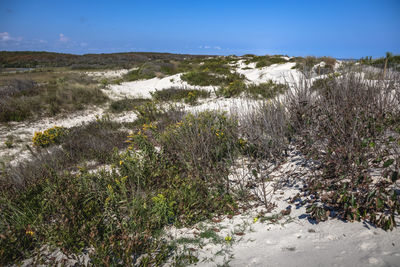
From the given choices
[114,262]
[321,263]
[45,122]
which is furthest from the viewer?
[45,122]

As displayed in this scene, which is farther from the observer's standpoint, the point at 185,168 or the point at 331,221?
the point at 185,168

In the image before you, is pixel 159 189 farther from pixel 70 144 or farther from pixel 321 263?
pixel 70 144

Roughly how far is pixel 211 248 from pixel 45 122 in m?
9.39

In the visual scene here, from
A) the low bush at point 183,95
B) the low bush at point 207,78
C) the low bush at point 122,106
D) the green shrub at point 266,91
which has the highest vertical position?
the low bush at point 207,78

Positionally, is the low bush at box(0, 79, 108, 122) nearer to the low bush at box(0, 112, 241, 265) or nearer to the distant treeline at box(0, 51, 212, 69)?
the low bush at box(0, 112, 241, 265)

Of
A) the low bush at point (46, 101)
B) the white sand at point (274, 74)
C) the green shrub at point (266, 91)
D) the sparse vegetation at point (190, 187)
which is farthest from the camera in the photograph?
the white sand at point (274, 74)

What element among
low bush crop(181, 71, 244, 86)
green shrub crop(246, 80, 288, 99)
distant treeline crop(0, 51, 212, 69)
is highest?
distant treeline crop(0, 51, 212, 69)

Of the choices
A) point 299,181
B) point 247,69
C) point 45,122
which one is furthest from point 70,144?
point 247,69

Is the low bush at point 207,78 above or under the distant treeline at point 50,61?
under

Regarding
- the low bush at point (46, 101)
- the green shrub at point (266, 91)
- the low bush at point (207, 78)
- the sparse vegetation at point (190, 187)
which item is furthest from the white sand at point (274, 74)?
the low bush at point (46, 101)

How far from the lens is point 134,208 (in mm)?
2703

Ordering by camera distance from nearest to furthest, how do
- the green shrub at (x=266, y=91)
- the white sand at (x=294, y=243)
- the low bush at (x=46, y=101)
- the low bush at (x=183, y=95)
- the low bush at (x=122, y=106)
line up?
the white sand at (x=294, y=243)
the green shrub at (x=266, y=91)
the low bush at (x=46, y=101)
the low bush at (x=122, y=106)
the low bush at (x=183, y=95)

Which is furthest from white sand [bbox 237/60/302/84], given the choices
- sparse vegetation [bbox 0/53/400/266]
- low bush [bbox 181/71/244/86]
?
sparse vegetation [bbox 0/53/400/266]

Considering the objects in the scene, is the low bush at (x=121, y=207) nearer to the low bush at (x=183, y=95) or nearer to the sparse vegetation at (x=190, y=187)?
the sparse vegetation at (x=190, y=187)
